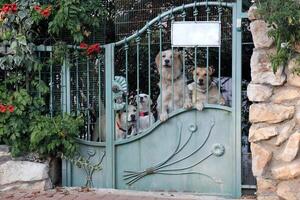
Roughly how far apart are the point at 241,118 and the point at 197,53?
991mm

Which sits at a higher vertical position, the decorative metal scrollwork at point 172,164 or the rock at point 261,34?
the rock at point 261,34

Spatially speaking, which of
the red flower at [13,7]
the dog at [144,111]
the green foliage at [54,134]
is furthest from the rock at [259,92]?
the red flower at [13,7]

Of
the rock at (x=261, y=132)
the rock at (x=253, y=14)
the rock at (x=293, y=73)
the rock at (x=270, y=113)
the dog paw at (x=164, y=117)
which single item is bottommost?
the rock at (x=261, y=132)

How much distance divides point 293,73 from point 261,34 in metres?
0.52

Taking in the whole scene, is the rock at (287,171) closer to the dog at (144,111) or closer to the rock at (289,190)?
the rock at (289,190)

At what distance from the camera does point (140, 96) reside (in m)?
6.30

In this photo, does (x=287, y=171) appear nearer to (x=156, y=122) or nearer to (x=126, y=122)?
(x=156, y=122)

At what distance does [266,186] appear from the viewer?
5.21 metres

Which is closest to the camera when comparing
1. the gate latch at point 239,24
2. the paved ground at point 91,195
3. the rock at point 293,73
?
the rock at point 293,73

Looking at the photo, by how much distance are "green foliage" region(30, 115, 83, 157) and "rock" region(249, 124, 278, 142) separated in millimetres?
2075

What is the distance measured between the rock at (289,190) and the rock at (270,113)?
62cm

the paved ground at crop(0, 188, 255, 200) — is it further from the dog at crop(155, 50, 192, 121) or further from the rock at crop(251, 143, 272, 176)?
the dog at crop(155, 50, 192, 121)

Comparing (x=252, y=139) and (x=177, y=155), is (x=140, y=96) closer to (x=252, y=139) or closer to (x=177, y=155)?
(x=177, y=155)

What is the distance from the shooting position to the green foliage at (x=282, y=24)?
4688mm
